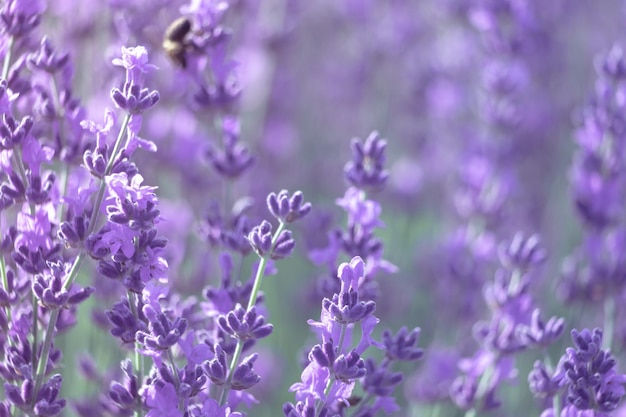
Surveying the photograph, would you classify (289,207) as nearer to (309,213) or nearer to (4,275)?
(309,213)

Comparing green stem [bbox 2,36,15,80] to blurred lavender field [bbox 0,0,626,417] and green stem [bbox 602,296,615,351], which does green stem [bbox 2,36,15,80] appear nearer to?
blurred lavender field [bbox 0,0,626,417]

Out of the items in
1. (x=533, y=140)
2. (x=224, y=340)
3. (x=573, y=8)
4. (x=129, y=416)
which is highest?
(x=573, y=8)

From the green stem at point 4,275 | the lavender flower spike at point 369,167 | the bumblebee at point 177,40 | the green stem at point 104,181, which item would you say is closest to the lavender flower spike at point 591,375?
the lavender flower spike at point 369,167

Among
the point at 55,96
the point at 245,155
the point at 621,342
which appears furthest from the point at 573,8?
the point at 55,96

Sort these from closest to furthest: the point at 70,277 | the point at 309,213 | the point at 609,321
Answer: the point at 70,277
the point at 309,213
the point at 609,321

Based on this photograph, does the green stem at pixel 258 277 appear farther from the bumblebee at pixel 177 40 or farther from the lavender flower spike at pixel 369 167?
the bumblebee at pixel 177 40

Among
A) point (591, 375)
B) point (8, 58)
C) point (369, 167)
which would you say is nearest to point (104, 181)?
point (8, 58)

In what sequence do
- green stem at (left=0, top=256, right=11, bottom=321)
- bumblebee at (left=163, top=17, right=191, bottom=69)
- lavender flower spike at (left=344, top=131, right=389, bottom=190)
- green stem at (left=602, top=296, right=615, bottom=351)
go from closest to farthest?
1. green stem at (left=0, top=256, right=11, bottom=321)
2. lavender flower spike at (left=344, top=131, right=389, bottom=190)
3. bumblebee at (left=163, top=17, right=191, bottom=69)
4. green stem at (left=602, top=296, right=615, bottom=351)

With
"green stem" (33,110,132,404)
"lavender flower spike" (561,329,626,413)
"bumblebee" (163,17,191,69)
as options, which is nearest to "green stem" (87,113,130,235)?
"green stem" (33,110,132,404)

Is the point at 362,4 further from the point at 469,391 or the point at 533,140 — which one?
the point at 469,391
